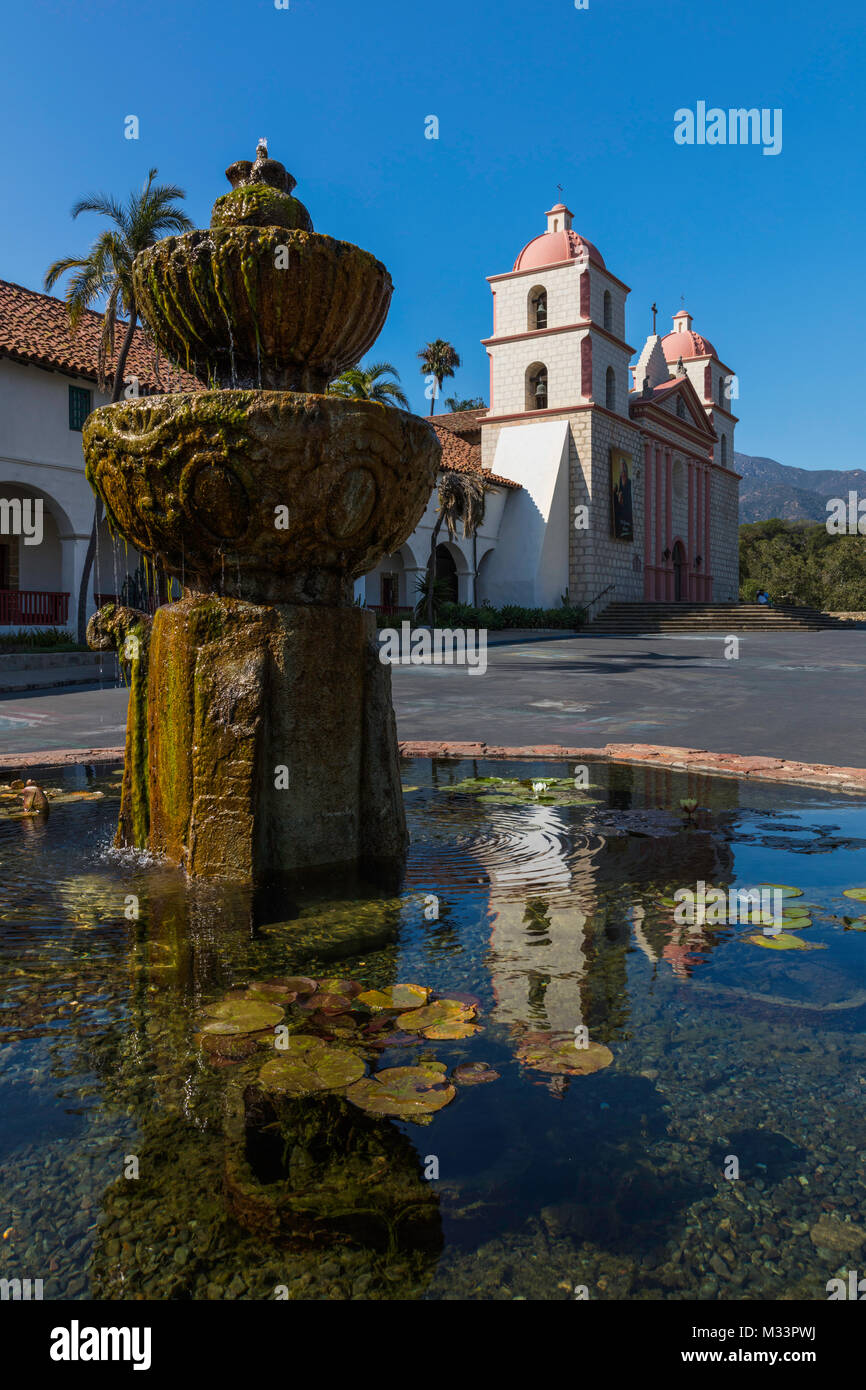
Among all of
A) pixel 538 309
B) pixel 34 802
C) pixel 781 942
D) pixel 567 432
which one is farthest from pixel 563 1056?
pixel 538 309

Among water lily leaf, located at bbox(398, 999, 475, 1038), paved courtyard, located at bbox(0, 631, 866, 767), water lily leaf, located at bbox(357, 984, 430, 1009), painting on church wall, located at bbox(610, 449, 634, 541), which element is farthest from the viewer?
painting on church wall, located at bbox(610, 449, 634, 541)

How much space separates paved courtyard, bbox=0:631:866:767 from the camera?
7.48 meters

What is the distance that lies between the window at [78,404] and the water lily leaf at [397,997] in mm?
20169

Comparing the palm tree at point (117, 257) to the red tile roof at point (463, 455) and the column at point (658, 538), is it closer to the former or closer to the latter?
the red tile roof at point (463, 455)

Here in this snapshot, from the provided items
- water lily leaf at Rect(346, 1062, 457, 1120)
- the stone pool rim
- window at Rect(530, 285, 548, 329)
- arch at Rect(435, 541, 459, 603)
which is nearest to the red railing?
arch at Rect(435, 541, 459, 603)

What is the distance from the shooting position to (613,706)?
10.1 metres

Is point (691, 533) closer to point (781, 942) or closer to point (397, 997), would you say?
point (781, 942)

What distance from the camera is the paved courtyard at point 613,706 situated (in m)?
7.48

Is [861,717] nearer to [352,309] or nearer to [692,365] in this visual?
[352,309]

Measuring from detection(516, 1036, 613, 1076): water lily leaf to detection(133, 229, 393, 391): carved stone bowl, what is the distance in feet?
9.77

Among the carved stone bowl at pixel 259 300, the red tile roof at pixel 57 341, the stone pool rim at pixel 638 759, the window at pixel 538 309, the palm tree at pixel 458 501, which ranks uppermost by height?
the window at pixel 538 309

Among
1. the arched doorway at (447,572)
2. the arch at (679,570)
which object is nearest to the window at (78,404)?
the arched doorway at (447,572)

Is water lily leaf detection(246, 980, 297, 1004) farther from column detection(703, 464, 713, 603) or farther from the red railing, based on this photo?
column detection(703, 464, 713, 603)
